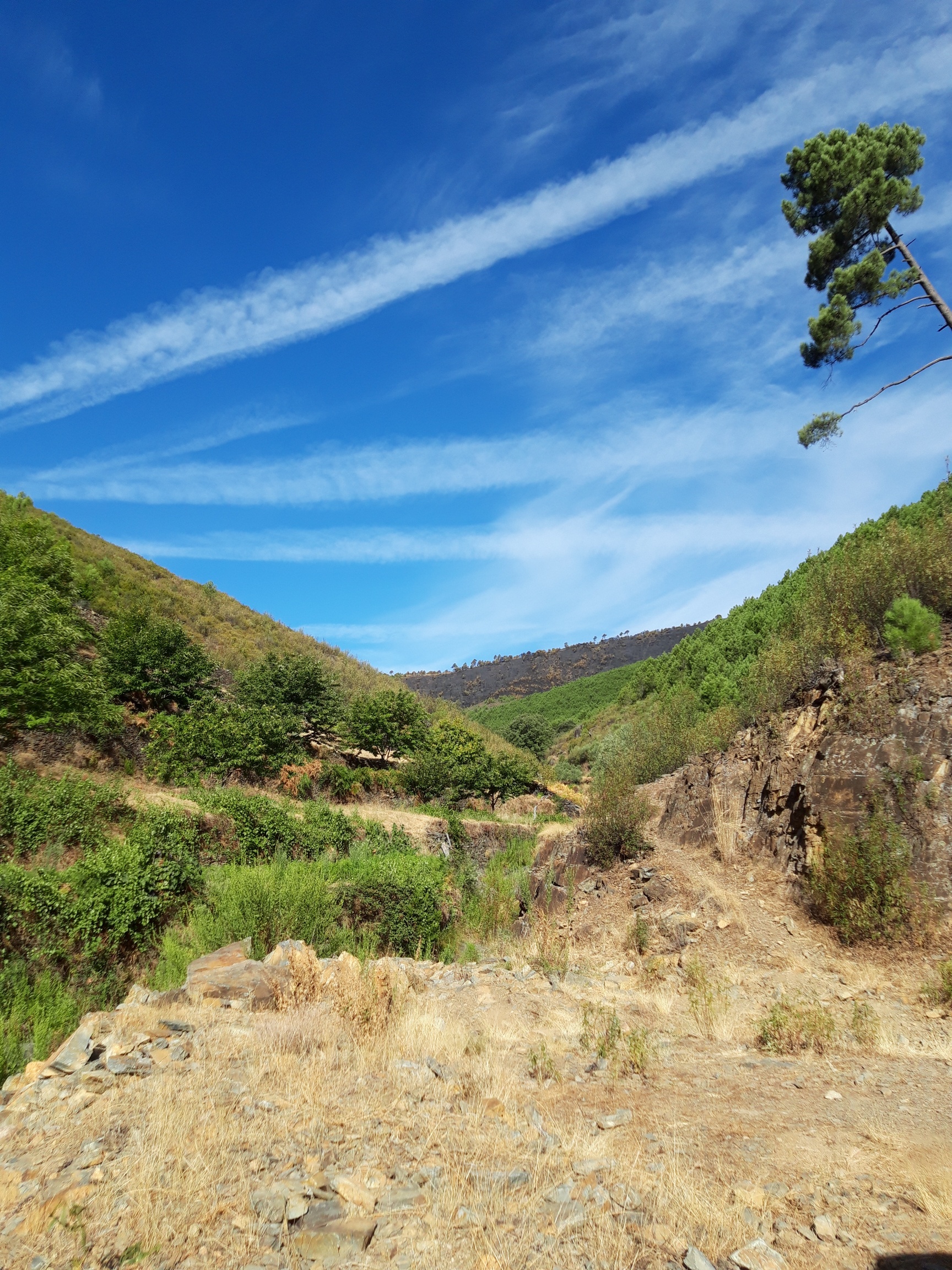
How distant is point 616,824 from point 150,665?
15157 mm

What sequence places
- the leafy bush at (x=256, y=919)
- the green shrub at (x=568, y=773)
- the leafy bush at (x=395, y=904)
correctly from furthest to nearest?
the green shrub at (x=568, y=773) → the leafy bush at (x=395, y=904) → the leafy bush at (x=256, y=919)

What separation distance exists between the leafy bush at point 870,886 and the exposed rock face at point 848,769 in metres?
0.20

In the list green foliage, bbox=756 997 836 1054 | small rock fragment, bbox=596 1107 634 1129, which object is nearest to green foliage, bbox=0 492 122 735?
small rock fragment, bbox=596 1107 634 1129

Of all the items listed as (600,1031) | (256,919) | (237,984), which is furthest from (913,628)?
(256,919)

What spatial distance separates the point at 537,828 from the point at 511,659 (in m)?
87.5

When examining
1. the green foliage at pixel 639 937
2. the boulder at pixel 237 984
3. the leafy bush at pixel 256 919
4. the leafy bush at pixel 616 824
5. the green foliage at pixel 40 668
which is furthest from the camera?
the green foliage at pixel 40 668

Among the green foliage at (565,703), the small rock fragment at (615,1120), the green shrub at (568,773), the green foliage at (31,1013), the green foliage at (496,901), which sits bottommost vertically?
the small rock fragment at (615,1120)

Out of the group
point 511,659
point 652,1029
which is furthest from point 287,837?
point 511,659

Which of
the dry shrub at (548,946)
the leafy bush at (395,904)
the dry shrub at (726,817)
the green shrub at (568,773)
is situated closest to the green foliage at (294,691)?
the leafy bush at (395,904)

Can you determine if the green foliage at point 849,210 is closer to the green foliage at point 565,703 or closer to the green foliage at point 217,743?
Answer: the green foliage at point 217,743

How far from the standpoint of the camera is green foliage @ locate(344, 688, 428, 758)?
27422 mm

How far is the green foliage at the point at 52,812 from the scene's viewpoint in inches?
401

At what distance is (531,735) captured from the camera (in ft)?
159

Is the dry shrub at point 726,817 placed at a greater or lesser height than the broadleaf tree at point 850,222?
lesser
